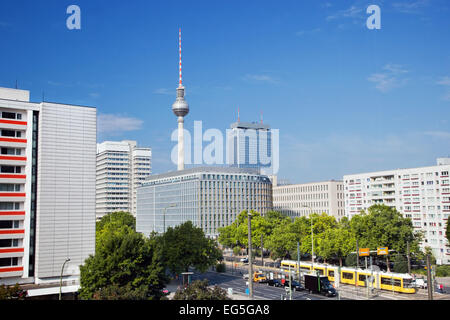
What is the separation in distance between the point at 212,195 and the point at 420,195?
59.6 m

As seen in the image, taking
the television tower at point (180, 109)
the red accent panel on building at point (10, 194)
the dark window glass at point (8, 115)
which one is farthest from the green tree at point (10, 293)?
the television tower at point (180, 109)

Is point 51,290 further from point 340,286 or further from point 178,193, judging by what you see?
point 178,193

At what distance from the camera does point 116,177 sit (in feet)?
638

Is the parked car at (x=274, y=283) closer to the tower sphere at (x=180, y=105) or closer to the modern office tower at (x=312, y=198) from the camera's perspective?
the modern office tower at (x=312, y=198)

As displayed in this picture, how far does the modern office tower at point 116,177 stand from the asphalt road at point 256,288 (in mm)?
131452

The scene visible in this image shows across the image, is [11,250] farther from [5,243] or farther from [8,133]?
[8,133]

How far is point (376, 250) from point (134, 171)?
15223 cm

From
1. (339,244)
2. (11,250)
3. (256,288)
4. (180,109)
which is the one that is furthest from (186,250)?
(180,109)

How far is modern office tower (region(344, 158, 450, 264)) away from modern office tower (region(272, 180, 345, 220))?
59.5 ft

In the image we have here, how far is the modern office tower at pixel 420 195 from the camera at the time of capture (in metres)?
83.8
